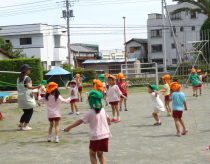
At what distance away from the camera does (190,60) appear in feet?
116

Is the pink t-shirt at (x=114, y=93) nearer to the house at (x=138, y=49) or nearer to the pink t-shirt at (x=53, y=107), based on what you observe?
the pink t-shirt at (x=53, y=107)

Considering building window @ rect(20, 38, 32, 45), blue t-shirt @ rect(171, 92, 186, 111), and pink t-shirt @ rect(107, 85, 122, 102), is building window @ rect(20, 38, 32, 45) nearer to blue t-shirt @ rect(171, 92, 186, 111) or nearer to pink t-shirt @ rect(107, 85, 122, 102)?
pink t-shirt @ rect(107, 85, 122, 102)

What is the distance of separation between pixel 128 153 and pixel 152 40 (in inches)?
2361

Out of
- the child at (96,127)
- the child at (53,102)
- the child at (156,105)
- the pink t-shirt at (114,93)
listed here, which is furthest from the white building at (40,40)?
the child at (96,127)

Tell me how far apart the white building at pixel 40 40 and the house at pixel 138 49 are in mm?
20579

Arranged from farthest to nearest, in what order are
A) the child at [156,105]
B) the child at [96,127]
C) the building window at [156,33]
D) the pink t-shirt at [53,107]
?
1. the building window at [156,33]
2. the child at [156,105]
3. the pink t-shirt at [53,107]
4. the child at [96,127]

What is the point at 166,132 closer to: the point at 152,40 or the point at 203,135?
the point at 203,135

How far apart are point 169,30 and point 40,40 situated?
80.1 feet

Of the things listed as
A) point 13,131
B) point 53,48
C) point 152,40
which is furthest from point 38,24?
point 13,131

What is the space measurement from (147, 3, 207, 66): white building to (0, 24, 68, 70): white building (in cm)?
1869

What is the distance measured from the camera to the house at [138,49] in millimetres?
71500

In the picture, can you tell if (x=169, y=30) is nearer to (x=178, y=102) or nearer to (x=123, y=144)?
(x=178, y=102)

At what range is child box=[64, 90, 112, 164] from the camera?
21.3 feet

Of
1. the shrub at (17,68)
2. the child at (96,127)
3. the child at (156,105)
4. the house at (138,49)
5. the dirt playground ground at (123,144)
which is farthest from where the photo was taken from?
the house at (138,49)
